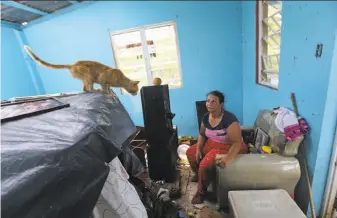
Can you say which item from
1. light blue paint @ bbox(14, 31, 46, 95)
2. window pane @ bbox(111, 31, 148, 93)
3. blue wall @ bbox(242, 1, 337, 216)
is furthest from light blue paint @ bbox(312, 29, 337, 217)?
light blue paint @ bbox(14, 31, 46, 95)

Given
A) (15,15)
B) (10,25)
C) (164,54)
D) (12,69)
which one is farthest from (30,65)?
(164,54)

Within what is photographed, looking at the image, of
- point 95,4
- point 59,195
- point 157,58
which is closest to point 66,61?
point 95,4

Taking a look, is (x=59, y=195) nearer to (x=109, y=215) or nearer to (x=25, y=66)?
(x=109, y=215)

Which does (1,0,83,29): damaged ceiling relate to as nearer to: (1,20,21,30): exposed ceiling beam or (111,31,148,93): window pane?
(1,20,21,30): exposed ceiling beam

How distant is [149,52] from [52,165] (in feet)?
9.21

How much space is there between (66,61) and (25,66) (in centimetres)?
88

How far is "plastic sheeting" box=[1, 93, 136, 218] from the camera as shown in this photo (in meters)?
0.42

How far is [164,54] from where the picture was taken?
9.95 feet

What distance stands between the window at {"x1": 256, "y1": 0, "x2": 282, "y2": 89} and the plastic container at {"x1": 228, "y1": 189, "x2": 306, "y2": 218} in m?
1.16

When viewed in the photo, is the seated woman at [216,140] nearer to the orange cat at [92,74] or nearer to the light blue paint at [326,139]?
the light blue paint at [326,139]

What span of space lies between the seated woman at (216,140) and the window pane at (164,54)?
1515mm

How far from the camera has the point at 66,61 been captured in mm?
3234

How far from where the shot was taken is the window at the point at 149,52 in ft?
9.56

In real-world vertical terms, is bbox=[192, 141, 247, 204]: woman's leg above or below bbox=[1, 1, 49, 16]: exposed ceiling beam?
below
